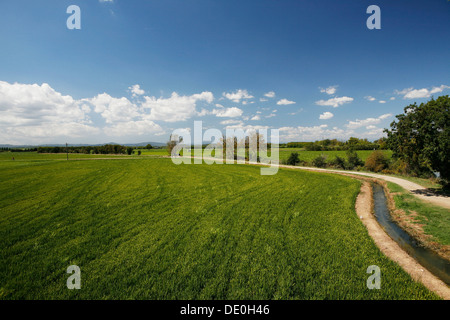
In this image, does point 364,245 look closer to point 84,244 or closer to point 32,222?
point 84,244

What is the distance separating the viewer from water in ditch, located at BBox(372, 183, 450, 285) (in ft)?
17.8

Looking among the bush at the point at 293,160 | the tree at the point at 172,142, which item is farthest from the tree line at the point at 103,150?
the bush at the point at 293,160

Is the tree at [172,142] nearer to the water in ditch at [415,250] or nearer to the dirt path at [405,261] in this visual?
the water in ditch at [415,250]

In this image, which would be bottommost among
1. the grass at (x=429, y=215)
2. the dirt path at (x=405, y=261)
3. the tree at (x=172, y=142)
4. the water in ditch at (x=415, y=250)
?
the water in ditch at (x=415, y=250)

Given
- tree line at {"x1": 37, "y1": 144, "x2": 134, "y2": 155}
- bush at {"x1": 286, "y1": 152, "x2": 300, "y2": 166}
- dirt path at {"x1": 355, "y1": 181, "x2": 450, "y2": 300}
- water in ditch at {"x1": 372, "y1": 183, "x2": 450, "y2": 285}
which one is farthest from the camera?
tree line at {"x1": 37, "y1": 144, "x2": 134, "y2": 155}

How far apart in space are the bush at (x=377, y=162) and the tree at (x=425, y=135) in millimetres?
20577

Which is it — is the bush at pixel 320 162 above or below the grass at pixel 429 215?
above

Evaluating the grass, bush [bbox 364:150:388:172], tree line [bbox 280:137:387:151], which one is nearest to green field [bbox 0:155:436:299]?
the grass

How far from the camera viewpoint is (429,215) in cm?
934

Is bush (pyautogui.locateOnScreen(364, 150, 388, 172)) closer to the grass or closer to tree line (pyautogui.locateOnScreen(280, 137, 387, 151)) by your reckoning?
the grass

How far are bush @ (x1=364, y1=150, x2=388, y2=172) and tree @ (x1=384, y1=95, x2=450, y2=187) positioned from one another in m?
20.6

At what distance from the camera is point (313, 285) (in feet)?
14.4

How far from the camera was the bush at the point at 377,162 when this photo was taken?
97.4ft
